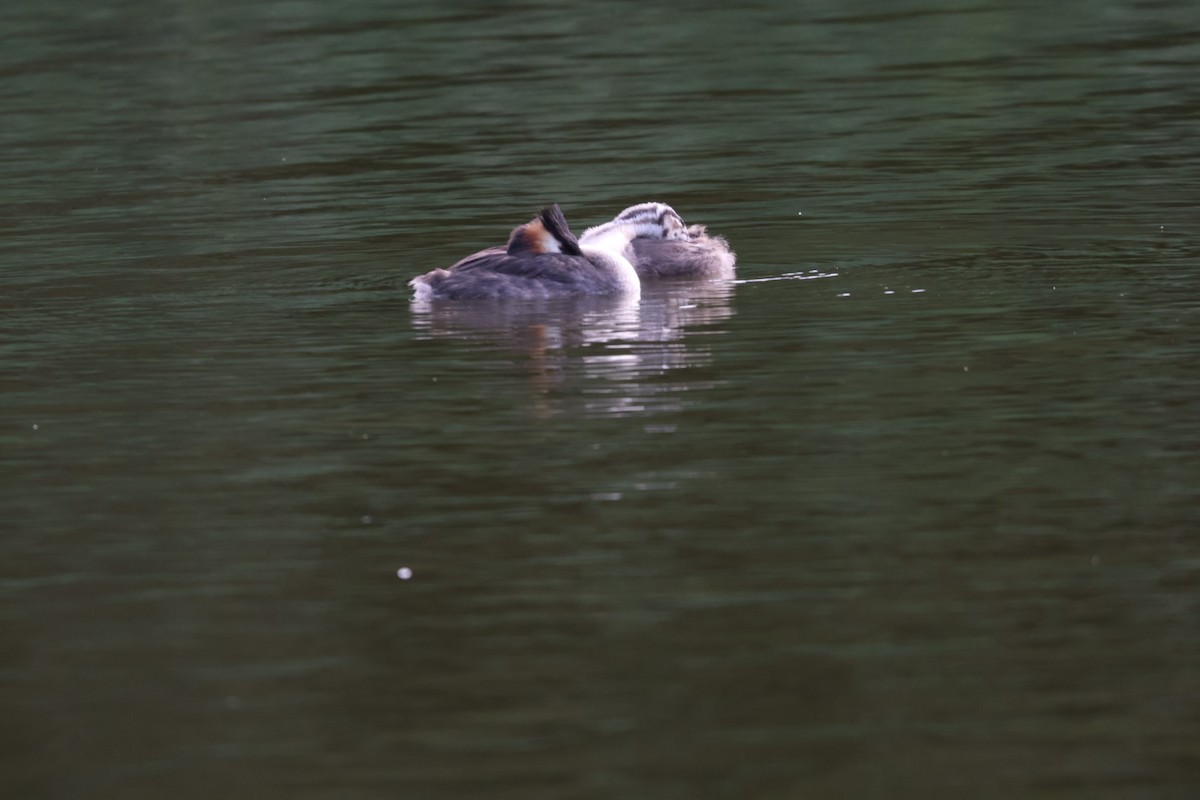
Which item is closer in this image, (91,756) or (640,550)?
(91,756)

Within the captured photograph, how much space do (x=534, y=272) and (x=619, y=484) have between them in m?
5.07

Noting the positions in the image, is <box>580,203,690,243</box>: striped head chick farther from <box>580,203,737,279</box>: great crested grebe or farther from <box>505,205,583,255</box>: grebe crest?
<box>505,205,583,255</box>: grebe crest

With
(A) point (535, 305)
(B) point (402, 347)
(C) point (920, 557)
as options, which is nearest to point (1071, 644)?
(C) point (920, 557)

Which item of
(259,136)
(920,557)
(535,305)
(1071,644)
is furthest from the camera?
(259,136)

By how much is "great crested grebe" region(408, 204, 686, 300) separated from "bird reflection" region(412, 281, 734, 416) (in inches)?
3.8

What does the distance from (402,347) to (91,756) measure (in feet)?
19.1

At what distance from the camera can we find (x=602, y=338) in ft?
39.6

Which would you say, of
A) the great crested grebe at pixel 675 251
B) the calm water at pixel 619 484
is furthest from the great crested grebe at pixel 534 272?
the great crested grebe at pixel 675 251

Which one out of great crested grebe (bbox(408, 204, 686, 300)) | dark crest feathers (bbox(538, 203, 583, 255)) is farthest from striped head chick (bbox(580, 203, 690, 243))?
dark crest feathers (bbox(538, 203, 583, 255))

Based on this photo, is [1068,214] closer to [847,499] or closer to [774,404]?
[774,404]

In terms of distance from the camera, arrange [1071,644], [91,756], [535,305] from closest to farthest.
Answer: [91,756]
[1071,644]
[535,305]

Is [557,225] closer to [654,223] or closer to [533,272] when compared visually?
[533,272]

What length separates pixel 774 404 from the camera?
9.89 metres

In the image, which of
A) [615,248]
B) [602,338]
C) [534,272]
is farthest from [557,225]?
[602,338]
